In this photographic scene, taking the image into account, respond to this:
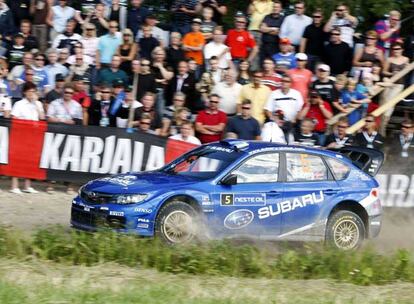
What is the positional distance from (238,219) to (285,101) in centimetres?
488

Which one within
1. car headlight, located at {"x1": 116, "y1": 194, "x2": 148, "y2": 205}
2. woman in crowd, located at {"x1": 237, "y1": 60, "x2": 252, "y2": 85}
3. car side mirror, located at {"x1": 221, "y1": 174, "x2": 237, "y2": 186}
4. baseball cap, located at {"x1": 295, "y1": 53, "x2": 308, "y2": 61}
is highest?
baseball cap, located at {"x1": 295, "y1": 53, "x2": 308, "y2": 61}

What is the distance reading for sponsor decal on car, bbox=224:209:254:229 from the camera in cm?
1380

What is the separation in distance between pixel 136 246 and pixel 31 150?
6.14 meters

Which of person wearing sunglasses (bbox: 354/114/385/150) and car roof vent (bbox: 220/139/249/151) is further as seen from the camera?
person wearing sunglasses (bbox: 354/114/385/150)

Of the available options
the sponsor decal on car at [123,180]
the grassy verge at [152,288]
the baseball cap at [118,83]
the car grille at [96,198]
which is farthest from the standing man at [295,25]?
the grassy verge at [152,288]

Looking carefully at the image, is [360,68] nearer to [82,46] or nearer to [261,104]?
[261,104]

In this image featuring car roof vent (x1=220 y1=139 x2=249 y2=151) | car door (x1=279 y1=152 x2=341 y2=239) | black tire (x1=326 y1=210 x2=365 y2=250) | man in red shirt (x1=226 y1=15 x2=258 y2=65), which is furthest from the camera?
man in red shirt (x1=226 y1=15 x2=258 y2=65)

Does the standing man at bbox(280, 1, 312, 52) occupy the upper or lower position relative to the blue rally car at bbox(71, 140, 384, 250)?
upper

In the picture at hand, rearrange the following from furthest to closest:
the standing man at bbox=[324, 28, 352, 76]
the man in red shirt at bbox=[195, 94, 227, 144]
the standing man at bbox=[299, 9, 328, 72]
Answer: the standing man at bbox=[299, 9, 328, 72], the standing man at bbox=[324, 28, 352, 76], the man in red shirt at bbox=[195, 94, 227, 144]

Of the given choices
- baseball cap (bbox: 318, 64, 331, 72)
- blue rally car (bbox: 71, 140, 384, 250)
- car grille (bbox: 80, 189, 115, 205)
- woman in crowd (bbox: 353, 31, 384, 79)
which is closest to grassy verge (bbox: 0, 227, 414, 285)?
blue rally car (bbox: 71, 140, 384, 250)

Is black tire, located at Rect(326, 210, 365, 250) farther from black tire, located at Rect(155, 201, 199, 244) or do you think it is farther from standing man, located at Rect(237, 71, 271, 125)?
standing man, located at Rect(237, 71, 271, 125)

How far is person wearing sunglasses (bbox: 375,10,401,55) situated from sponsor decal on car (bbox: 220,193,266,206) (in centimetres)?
673

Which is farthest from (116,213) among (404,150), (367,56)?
(367,56)

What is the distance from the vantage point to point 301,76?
1867cm
